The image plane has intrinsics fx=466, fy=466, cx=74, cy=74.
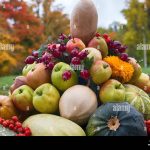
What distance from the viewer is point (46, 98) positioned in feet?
10.8

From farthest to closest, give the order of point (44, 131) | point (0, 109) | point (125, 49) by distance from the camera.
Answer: point (125, 49) < point (0, 109) < point (44, 131)

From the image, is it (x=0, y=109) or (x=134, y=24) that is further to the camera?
(x=134, y=24)

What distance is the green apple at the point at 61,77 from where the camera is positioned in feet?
10.9

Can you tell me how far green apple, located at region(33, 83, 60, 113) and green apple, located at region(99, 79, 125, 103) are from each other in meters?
0.33

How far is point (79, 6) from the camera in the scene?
11.6 feet

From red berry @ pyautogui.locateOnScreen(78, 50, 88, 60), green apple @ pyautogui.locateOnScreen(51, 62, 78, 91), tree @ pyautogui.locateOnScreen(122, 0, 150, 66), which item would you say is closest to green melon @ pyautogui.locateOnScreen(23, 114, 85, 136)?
green apple @ pyautogui.locateOnScreen(51, 62, 78, 91)

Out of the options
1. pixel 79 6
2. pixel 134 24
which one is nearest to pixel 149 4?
pixel 134 24

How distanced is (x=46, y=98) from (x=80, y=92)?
245mm

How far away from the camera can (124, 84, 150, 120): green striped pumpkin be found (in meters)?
3.42

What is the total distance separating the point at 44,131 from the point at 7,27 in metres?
0.96

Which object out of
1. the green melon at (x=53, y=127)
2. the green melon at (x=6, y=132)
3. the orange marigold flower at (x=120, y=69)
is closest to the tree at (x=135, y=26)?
the orange marigold flower at (x=120, y=69)

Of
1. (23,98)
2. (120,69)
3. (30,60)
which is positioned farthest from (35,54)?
(120,69)

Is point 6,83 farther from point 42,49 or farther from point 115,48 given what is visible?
point 115,48
